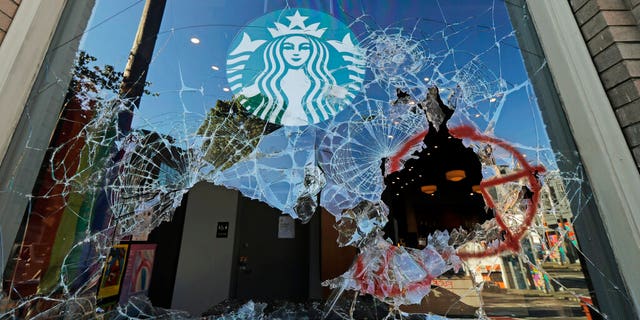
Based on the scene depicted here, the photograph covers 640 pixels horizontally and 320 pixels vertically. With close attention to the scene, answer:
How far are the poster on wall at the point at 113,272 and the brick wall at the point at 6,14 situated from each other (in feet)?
4.52

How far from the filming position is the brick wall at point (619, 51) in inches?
38.2

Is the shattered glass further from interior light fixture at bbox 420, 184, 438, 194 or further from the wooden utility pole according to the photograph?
interior light fixture at bbox 420, 184, 438, 194

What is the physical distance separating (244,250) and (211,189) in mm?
1016

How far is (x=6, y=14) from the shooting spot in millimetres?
1187

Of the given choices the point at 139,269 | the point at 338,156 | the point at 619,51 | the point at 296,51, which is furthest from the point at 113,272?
the point at 619,51

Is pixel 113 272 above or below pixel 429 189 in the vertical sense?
below

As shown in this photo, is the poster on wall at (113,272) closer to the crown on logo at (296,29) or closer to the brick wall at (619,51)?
the crown on logo at (296,29)

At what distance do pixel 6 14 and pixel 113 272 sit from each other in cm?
197

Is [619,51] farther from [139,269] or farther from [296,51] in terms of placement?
[139,269]

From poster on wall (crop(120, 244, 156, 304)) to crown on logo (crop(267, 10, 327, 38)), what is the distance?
255 cm

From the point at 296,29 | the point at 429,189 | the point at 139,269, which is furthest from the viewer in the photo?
the point at 429,189

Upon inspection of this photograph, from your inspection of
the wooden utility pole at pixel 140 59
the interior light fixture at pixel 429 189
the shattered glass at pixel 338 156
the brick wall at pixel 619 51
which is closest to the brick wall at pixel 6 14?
the shattered glass at pixel 338 156

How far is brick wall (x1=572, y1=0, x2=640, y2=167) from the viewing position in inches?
38.2

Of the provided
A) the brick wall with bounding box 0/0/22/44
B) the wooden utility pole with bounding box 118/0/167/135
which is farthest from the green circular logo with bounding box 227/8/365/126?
the brick wall with bounding box 0/0/22/44
